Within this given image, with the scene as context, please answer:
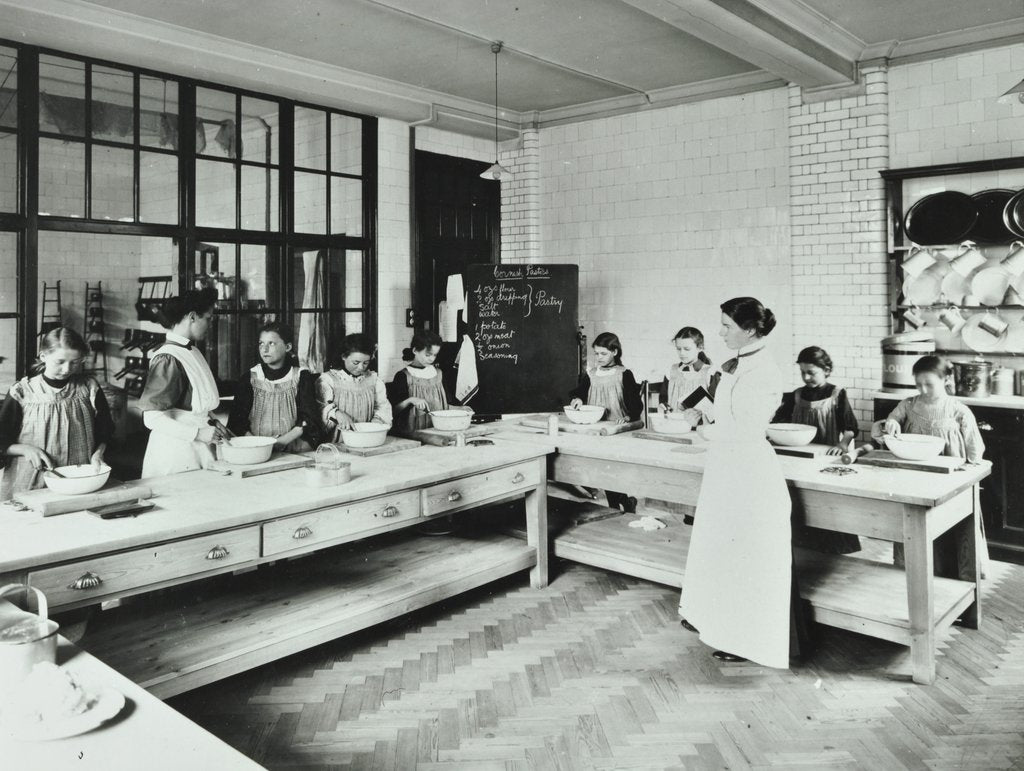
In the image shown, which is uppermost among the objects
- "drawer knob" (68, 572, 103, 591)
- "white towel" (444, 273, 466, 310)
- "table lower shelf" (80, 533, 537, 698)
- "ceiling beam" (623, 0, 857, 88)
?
"ceiling beam" (623, 0, 857, 88)

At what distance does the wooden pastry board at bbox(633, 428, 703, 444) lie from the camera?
4.88 meters

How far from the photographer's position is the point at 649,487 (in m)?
4.51

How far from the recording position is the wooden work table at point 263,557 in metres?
2.87

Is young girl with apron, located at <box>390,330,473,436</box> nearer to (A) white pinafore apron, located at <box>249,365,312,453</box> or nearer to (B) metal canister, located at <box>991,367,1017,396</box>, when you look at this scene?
(A) white pinafore apron, located at <box>249,365,312,453</box>

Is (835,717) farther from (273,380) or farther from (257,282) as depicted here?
(257,282)

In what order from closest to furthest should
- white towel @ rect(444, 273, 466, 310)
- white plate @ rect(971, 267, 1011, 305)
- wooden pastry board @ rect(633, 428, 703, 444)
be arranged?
wooden pastry board @ rect(633, 428, 703, 444) < white plate @ rect(971, 267, 1011, 305) < white towel @ rect(444, 273, 466, 310)

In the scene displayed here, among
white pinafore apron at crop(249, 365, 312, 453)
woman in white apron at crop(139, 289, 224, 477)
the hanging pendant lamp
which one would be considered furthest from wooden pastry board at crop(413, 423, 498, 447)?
the hanging pendant lamp

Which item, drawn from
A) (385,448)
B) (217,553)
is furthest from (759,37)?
(217,553)

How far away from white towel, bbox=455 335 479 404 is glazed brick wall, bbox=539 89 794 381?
1.54 metres

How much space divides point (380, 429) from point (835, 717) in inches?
103

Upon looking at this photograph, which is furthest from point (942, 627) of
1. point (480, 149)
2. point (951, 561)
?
point (480, 149)

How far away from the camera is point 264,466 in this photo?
3.96m

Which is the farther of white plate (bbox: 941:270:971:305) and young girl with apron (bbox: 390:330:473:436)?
white plate (bbox: 941:270:971:305)

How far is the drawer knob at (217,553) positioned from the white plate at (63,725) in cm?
125
